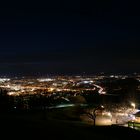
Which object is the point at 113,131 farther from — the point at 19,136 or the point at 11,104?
the point at 11,104

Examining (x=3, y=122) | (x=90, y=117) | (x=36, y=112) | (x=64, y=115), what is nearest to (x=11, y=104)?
(x=36, y=112)

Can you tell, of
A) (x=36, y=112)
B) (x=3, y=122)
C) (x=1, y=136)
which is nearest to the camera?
(x=1, y=136)

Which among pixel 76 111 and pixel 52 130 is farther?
pixel 76 111

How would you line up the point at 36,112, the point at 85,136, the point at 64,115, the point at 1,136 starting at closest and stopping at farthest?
1. the point at 1,136
2. the point at 85,136
3. the point at 36,112
4. the point at 64,115

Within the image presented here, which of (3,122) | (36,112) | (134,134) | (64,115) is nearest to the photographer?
(134,134)

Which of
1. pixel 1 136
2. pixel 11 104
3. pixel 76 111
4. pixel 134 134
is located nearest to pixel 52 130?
pixel 1 136

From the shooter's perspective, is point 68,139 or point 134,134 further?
point 134,134

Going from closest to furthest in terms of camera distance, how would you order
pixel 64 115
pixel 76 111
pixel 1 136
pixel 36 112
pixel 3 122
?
1. pixel 1 136
2. pixel 3 122
3. pixel 36 112
4. pixel 64 115
5. pixel 76 111

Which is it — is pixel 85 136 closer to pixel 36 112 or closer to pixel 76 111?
pixel 36 112
